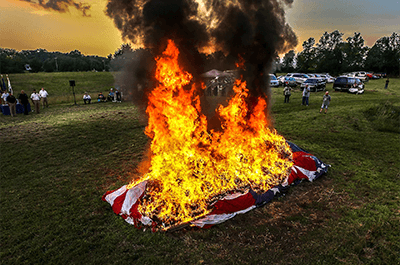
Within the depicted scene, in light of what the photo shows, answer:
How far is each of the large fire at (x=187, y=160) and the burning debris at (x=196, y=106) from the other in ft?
0.09

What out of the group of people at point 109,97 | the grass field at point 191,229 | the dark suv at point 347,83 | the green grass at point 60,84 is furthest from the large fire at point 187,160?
the green grass at point 60,84

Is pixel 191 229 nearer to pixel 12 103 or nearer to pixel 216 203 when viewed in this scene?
pixel 216 203

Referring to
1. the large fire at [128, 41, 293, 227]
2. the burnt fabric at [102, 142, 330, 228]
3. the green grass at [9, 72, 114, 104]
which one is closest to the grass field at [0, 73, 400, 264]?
the burnt fabric at [102, 142, 330, 228]

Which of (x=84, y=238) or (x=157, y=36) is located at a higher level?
(x=157, y=36)

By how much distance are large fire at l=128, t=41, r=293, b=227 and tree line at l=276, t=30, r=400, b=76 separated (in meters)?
56.0

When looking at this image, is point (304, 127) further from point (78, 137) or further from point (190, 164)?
point (78, 137)

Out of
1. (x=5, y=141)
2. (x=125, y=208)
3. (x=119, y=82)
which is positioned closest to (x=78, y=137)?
(x=5, y=141)

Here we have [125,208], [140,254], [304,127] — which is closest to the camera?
[140,254]

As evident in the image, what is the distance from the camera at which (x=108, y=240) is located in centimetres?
472

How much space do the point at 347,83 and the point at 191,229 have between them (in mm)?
29039

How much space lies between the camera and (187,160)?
604 cm

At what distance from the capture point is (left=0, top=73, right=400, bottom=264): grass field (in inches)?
170

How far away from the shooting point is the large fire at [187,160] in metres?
5.46

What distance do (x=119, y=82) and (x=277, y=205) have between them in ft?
21.2
